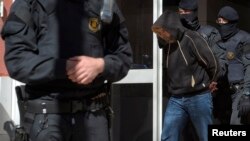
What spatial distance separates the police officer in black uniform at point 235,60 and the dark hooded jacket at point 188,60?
19.7 inches

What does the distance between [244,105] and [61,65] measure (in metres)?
3.34

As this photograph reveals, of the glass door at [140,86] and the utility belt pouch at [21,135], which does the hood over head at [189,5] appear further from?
the utility belt pouch at [21,135]

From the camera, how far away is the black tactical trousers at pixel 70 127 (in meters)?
2.50

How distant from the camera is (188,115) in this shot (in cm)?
542

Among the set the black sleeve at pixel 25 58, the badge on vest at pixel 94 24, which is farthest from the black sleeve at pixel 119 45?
the black sleeve at pixel 25 58

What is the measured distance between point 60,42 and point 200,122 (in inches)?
119

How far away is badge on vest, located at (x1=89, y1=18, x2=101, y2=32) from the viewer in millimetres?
2658

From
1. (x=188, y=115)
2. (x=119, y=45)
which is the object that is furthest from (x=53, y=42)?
(x=188, y=115)

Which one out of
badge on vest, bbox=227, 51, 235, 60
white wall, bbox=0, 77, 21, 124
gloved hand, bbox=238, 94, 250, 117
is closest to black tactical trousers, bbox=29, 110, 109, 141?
gloved hand, bbox=238, 94, 250, 117

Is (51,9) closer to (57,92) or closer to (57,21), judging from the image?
(57,21)

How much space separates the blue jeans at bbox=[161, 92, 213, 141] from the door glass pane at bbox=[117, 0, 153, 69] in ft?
3.15

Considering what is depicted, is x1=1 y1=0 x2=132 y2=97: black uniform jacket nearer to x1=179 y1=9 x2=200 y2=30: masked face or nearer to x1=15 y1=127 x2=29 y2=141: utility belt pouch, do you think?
x1=15 y1=127 x2=29 y2=141: utility belt pouch

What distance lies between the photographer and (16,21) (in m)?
2.54

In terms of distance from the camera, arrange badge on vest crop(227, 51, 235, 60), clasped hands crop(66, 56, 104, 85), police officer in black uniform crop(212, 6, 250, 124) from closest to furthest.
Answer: clasped hands crop(66, 56, 104, 85) → police officer in black uniform crop(212, 6, 250, 124) → badge on vest crop(227, 51, 235, 60)
